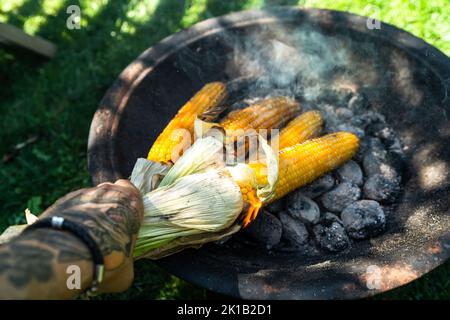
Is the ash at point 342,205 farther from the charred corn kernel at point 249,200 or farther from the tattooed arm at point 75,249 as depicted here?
the tattooed arm at point 75,249

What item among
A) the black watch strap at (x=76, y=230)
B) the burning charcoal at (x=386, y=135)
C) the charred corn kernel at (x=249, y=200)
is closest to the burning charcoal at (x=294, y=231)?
the charred corn kernel at (x=249, y=200)

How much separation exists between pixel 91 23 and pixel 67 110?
39.4 inches

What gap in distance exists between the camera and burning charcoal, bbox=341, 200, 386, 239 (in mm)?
2041

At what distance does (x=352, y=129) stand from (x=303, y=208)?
1.98 feet

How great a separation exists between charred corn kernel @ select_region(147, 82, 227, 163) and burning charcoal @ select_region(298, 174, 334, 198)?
2.14 feet

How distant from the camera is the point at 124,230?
1.55 m

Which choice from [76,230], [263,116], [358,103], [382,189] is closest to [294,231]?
[382,189]

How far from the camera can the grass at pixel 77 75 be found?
3.10 meters

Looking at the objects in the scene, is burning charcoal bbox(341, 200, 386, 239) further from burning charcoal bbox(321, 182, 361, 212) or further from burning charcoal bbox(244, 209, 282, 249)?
burning charcoal bbox(244, 209, 282, 249)

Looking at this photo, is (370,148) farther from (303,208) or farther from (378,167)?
(303,208)

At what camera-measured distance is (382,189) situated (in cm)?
220

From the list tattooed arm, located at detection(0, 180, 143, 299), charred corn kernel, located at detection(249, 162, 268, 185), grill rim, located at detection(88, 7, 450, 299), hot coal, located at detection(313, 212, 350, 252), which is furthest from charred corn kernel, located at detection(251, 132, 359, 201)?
tattooed arm, located at detection(0, 180, 143, 299)
